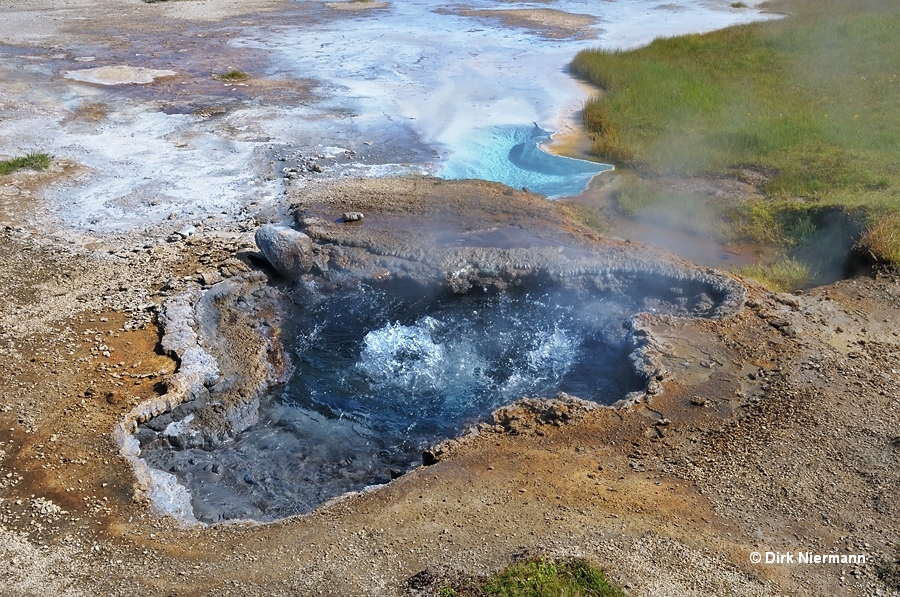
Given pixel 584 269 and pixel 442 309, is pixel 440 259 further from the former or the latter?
pixel 584 269

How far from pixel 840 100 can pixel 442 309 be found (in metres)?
11.0

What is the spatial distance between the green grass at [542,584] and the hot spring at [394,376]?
1721mm

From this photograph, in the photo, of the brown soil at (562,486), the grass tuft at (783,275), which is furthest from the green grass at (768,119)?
the brown soil at (562,486)

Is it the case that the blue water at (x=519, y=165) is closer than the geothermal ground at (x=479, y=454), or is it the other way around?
the geothermal ground at (x=479, y=454)

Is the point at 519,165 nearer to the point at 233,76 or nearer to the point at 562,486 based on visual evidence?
the point at 233,76

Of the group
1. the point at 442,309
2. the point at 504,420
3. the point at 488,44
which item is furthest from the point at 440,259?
the point at 488,44

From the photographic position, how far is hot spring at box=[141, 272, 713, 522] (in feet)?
20.7

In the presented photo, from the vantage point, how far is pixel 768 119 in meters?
13.8

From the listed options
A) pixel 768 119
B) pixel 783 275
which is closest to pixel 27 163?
pixel 783 275

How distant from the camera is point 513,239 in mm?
9266

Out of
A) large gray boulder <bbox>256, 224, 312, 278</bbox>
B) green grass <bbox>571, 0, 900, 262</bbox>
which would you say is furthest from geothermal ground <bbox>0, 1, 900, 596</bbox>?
green grass <bbox>571, 0, 900, 262</bbox>

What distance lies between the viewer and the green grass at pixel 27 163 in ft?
37.6

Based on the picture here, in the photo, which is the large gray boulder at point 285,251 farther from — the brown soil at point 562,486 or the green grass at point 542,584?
the green grass at point 542,584

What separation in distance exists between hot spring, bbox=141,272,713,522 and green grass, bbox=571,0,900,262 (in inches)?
116
